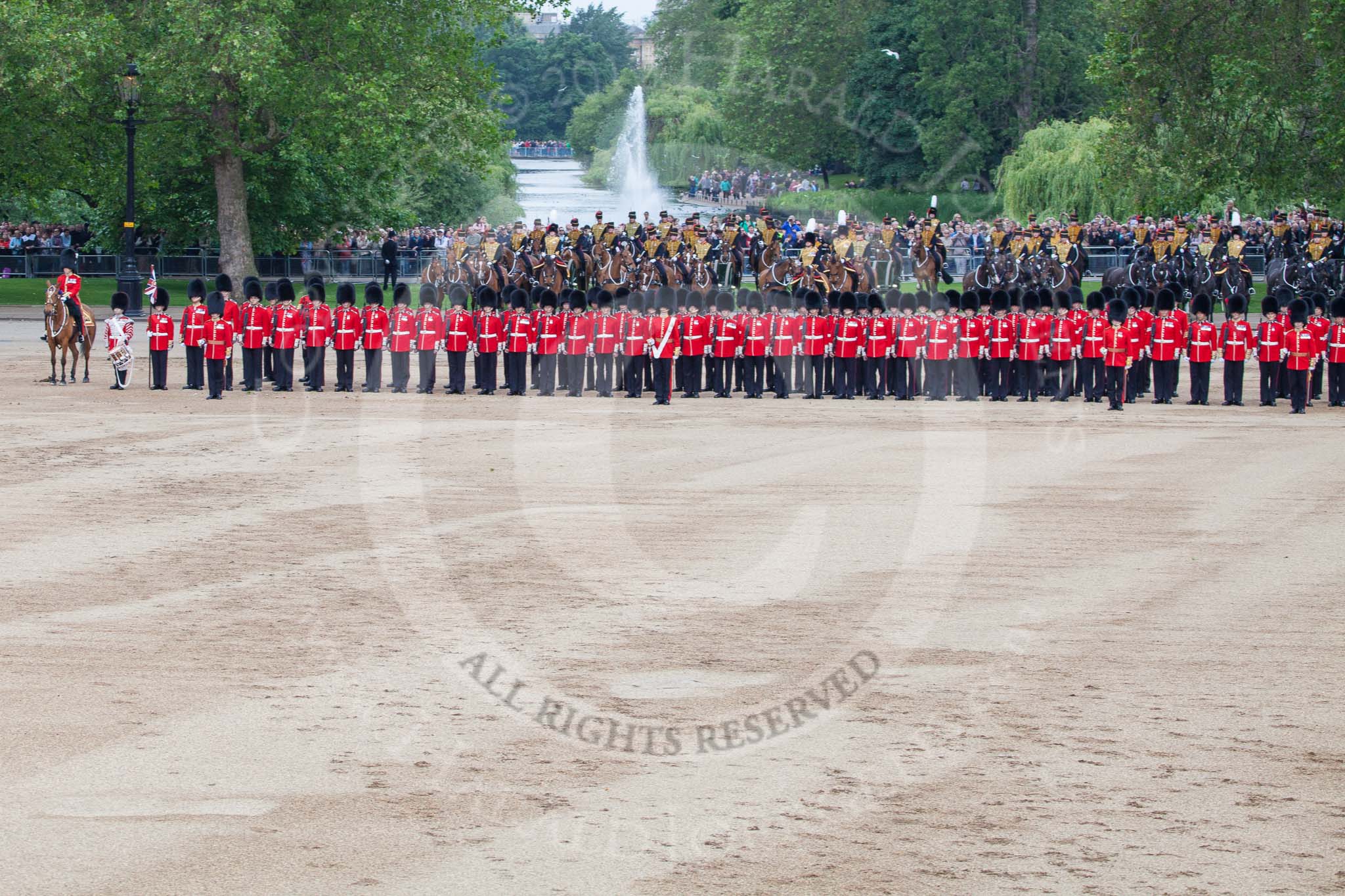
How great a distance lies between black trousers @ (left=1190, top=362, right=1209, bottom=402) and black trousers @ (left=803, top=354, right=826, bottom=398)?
4.55 metres

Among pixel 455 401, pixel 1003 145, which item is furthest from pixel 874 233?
pixel 1003 145

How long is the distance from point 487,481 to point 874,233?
22.7m

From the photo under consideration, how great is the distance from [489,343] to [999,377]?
6.41 meters

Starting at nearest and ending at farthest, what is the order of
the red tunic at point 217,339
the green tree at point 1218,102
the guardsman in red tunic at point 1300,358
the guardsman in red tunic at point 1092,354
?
the guardsman in red tunic at point 1300,358 < the guardsman in red tunic at point 1092,354 < the red tunic at point 217,339 < the green tree at point 1218,102

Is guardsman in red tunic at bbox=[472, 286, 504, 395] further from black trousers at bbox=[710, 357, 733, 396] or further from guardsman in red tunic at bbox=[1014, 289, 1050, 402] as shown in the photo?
guardsman in red tunic at bbox=[1014, 289, 1050, 402]

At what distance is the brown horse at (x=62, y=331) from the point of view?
73.9 ft

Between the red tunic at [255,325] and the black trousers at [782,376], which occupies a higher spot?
the red tunic at [255,325]

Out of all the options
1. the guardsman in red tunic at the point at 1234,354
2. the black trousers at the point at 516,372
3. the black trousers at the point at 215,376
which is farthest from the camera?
the black trousers at the point at 516,372

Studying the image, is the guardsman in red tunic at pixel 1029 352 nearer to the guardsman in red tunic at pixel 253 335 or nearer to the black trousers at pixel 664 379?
the black trousers at pixel 664 379

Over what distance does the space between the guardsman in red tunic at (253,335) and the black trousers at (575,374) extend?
151 inches

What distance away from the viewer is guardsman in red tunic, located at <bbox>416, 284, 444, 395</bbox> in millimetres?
22562

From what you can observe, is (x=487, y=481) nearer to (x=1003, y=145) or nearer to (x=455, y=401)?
(x=455, y=401)

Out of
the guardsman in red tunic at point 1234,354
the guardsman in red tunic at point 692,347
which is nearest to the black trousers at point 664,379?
the guardsman in red tunic at point 692,347

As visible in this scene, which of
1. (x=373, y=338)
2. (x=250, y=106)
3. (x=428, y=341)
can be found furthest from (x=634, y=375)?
(x=250, y=106)
